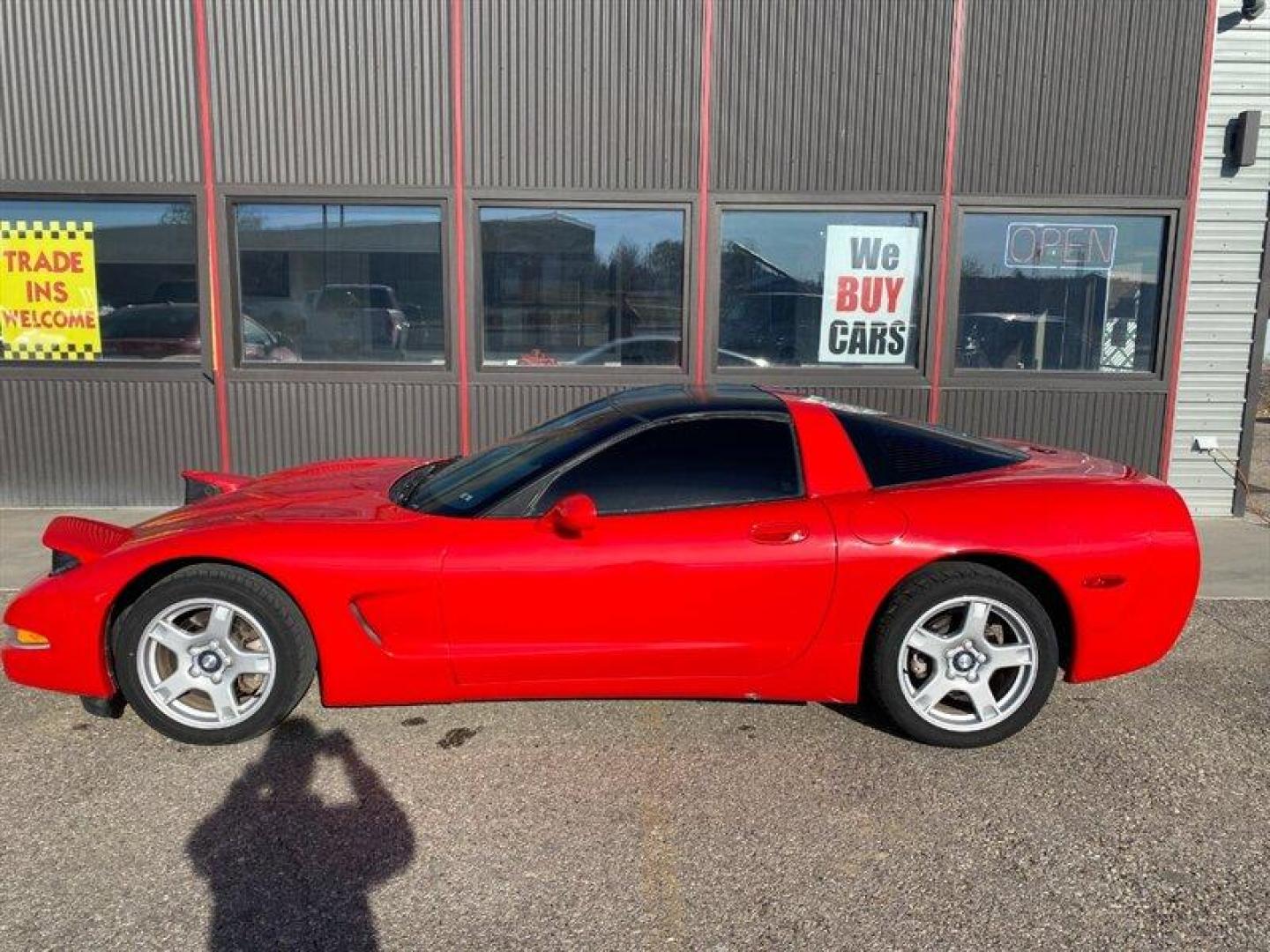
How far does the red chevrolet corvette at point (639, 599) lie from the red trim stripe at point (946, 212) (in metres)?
4.22

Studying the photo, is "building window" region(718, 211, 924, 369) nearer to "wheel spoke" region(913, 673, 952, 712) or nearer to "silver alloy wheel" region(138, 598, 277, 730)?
"wheel spoke" region(913, 673, 952, 712)

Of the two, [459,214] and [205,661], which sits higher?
[459,214]

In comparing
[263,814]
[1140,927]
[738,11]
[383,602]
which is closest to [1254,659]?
[1140,927]

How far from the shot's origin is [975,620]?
3459mm

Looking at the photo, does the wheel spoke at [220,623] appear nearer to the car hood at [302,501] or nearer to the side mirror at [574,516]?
the car hood at [302,501]

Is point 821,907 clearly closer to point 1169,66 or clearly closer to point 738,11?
point 738,11

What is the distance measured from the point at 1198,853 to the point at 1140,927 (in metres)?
0.51

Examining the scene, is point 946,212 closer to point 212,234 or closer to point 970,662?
point 970,662

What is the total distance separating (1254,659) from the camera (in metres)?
4.58

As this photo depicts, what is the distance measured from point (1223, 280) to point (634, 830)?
24.7 ft

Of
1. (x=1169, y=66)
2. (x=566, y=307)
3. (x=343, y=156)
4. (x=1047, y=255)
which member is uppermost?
(x=1169, y=66)

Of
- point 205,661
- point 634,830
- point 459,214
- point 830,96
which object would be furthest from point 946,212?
point 205,661

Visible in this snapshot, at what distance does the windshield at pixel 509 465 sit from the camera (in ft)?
11.8

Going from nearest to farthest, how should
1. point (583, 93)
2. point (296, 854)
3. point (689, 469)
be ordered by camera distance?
point (296, 854), point (689, 469), point (583, 93)
